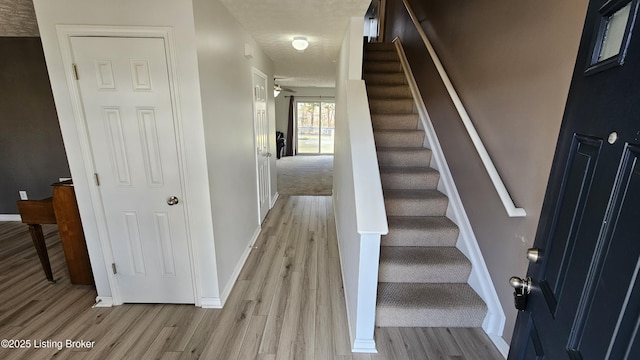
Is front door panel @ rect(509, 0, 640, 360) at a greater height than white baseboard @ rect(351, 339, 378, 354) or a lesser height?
greater

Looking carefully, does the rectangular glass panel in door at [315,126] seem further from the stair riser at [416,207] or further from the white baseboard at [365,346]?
the white baseboard at [365,346]

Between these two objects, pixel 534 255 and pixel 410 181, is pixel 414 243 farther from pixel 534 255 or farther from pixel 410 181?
pixel 534 255

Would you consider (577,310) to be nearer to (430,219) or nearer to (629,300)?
(629,300)

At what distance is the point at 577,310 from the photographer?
625 mm

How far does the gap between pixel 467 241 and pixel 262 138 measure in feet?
8.97

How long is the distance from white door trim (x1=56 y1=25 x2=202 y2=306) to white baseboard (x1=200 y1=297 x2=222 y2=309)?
38 millimetres

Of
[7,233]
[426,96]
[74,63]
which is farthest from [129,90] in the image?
[7,233]

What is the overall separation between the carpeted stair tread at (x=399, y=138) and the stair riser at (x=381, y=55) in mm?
1603

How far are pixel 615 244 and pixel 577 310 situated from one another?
195mm

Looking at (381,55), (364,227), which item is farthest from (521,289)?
(381,55)

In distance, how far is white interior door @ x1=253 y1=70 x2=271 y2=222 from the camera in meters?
3.32

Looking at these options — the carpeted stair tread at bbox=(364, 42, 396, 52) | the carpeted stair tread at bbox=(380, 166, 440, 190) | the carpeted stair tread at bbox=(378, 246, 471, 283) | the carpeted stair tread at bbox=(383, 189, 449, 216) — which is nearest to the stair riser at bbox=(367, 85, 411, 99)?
the carpeted stair tread at bbox=(364, 42, 396, 52)

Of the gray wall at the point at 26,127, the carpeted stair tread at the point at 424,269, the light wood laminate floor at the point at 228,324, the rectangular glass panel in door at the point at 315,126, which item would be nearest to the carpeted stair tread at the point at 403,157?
the carpeted stair tread at the point at 424,269

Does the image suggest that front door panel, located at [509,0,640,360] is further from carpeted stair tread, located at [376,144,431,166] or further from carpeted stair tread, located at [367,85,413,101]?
carpeted stair tread, located at [367,85,413,101]
